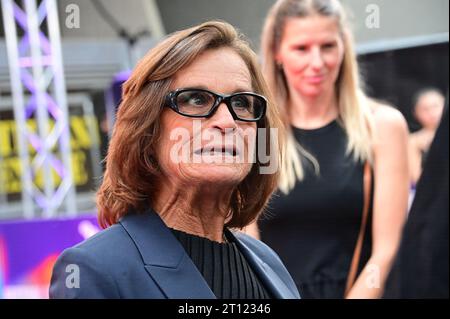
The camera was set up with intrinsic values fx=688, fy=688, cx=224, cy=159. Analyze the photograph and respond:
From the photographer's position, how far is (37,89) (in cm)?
212

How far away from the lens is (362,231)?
193 centimetres

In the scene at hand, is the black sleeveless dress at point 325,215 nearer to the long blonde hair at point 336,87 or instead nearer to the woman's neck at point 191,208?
the long blonde hair at point 336,87

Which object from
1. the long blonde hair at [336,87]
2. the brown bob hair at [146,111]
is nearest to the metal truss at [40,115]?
the long blonde hair at [336,87]

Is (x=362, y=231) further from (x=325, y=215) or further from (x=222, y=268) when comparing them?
(x=222, y=268)

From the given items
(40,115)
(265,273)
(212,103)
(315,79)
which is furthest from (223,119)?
(40,115)

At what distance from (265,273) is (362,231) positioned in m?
0.84

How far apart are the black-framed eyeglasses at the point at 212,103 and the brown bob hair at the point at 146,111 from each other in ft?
0.06

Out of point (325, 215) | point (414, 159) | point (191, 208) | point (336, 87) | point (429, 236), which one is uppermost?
point (336, 87)

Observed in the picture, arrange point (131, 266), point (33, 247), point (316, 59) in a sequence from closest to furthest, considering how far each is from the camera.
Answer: point (131, 266), point (316, 59), point (33, 247)

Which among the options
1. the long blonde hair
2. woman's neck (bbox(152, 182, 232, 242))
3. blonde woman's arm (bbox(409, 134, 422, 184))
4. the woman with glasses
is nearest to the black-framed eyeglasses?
the woman with glasses
